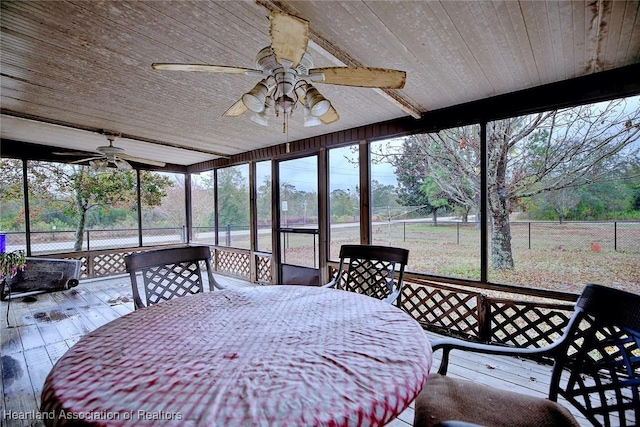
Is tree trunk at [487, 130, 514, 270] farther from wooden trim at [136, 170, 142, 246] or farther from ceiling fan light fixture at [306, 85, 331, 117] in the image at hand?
wooden trim at [136, 170, 142, 246]

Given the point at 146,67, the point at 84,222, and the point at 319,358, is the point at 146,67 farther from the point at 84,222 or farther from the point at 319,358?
the point at 84,222

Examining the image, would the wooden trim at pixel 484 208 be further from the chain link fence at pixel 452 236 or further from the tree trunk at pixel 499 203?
the tree trunk at pixel 499 203

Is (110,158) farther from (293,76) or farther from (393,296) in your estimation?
(393,296)

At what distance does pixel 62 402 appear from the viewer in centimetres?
77

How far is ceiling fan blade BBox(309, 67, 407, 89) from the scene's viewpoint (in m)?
1.51

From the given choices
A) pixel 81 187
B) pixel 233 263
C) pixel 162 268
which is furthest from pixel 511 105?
pixel 81 187

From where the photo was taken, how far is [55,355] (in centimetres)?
259

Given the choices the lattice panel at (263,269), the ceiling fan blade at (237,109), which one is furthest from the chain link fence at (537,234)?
the ceiling fan blade at (237,109)

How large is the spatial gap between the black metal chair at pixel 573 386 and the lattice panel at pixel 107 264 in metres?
6.62

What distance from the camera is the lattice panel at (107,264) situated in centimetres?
581

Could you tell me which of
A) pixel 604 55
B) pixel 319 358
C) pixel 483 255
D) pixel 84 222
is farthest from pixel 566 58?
pixel 84 222

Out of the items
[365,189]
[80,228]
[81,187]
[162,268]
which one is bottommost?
[162,268]

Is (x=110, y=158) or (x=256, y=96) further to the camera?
(x=110, y=158)

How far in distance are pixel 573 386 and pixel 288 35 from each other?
1897 mm
